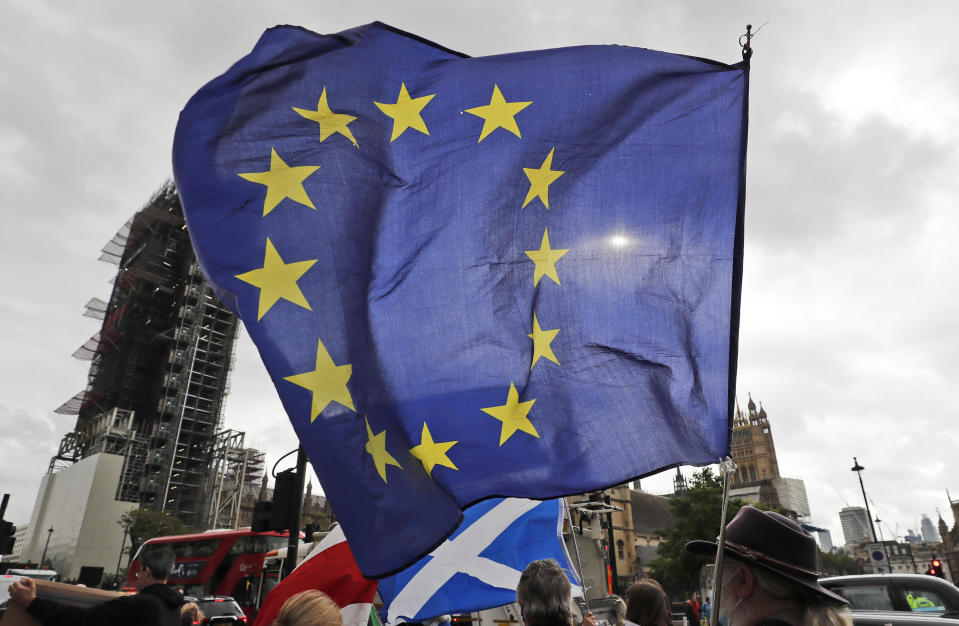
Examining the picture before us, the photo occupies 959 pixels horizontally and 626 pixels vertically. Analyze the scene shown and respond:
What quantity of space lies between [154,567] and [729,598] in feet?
13.6

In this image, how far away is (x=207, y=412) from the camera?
80188 millimetres

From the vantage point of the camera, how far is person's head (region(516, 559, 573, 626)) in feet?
9.82

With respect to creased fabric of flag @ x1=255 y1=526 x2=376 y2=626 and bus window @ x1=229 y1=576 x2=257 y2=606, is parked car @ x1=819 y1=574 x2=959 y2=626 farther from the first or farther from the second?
bus window @ x1=229 y1=576 x2=257 y2=606

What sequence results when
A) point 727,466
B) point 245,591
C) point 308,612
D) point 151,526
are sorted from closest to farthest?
point 308,612, point 727,466, point 245,591, point 151,526

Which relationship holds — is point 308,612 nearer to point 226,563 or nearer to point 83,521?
point 226,563

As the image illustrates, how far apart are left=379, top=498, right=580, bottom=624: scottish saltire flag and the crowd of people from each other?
4.60 feet

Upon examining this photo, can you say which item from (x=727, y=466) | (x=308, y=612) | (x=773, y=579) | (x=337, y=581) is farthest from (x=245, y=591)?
(x=773, y=579)

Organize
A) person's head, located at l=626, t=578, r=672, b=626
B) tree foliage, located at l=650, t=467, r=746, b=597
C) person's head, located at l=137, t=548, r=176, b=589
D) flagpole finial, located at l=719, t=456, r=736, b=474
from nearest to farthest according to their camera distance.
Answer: flagpole finial, located at l=719, t=456, r=736, b=474, person's head, located at l=626, t=578, r=672, b=626, person's head, located at l=137, t=548, r=176, b=589, tree foliage, located at l=650, t=467, r=746, b=597

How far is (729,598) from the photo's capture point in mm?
2084

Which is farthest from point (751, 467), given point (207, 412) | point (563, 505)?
point (563, 505)

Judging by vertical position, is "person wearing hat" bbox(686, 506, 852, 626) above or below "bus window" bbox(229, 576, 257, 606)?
above

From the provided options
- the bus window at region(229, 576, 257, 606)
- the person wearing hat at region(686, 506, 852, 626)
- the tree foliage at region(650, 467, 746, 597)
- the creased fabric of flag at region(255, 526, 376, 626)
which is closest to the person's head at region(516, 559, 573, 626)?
the person wearing hat at region(686, 506, 852, 626)

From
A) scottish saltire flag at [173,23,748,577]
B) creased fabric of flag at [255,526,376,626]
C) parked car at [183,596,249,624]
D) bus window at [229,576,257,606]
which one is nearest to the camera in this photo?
scottish saltire flag at [173,23,748,577]

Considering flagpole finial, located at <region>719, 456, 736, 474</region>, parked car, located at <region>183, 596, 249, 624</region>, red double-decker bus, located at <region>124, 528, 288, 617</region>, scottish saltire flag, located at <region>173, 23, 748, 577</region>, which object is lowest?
parked car, located at <region>183, 596, 249, 624</region>
